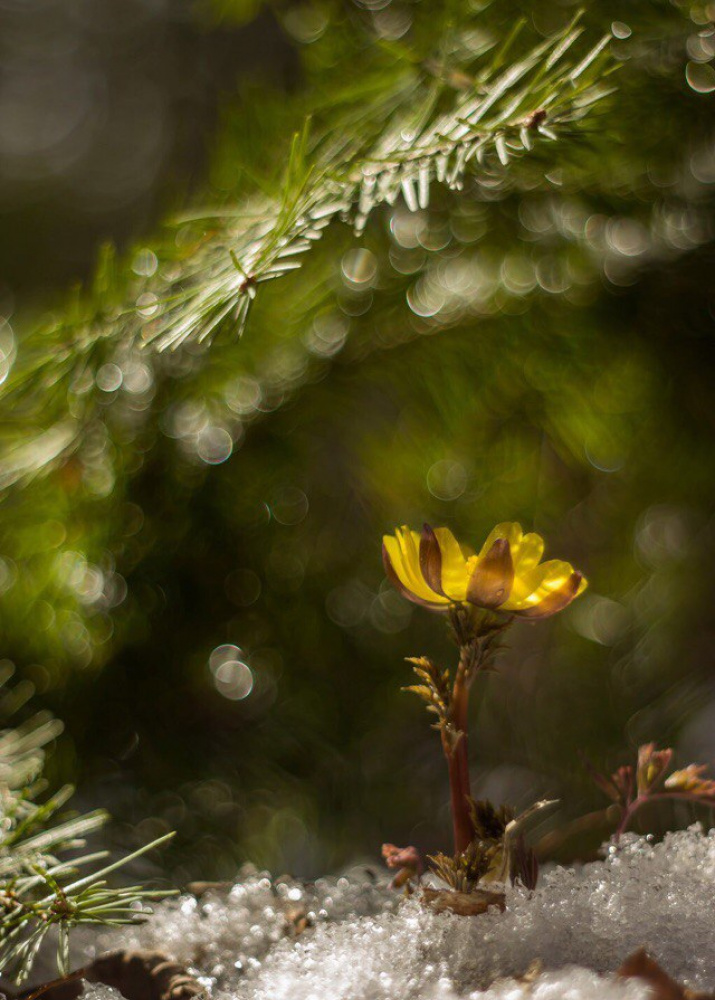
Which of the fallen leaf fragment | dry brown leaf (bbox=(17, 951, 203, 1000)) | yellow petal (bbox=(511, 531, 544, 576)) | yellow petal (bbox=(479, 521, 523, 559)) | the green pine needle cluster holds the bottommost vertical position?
the fallen leaf fragment

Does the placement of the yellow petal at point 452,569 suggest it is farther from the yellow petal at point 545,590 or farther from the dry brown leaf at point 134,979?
the dry brown leaf at point 134,979

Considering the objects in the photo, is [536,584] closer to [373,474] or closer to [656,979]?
[656,979]

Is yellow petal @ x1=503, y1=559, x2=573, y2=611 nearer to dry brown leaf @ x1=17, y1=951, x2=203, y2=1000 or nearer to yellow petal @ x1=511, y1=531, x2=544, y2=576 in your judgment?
yellow petal @ x1=511, y1=531, x2=544, y2=576

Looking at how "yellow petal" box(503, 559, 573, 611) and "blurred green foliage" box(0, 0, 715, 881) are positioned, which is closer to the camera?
"yellow petal" box(503, 559, 573, 611)

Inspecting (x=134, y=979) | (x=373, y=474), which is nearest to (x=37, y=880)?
(x=134, y=979)

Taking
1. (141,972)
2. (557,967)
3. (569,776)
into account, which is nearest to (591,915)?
(557,967)

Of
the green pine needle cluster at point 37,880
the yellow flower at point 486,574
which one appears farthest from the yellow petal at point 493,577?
→ the green pine needle cluster at point 37,880

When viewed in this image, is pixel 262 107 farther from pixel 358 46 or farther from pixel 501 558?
pixel 501 558

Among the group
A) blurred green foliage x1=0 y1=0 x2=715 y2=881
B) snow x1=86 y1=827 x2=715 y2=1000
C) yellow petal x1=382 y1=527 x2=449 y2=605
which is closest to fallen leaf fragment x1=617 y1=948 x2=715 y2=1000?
snow x1=86 y1=827 x2=715 y2=1000
